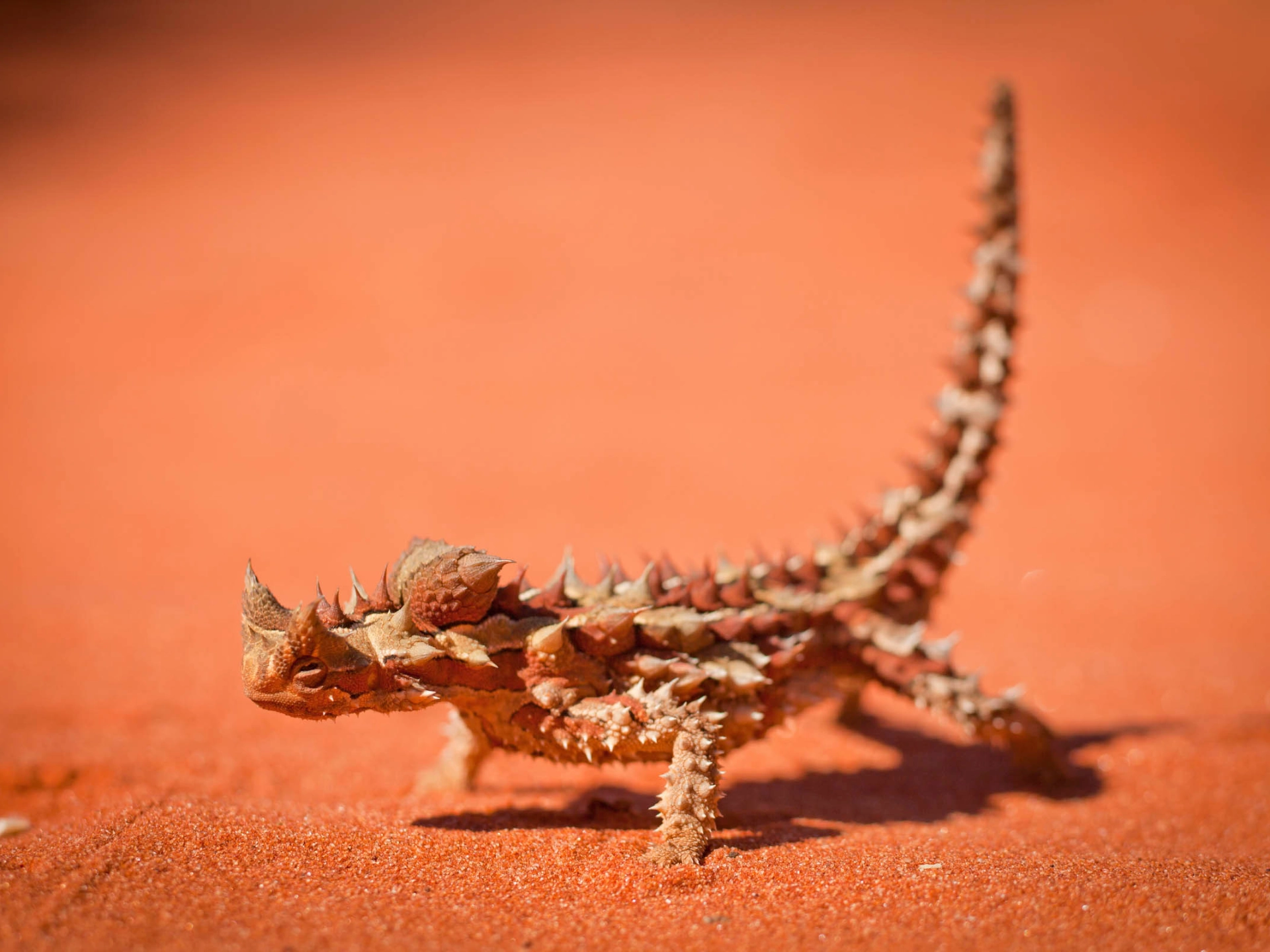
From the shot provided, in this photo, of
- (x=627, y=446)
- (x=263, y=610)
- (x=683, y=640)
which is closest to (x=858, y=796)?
(x=683, y=640)

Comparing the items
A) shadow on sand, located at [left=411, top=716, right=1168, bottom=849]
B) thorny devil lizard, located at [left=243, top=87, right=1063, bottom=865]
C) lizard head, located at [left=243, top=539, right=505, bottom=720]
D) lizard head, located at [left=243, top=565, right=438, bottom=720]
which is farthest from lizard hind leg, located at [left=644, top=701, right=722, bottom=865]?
lizard head, located at [left=243, top=565, right=438, bottom=720]

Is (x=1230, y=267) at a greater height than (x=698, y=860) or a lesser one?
greater

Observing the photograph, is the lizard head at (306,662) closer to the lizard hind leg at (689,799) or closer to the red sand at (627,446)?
the red sand at (627,446)

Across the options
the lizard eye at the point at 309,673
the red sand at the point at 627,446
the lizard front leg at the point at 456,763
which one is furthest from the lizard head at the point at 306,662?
the lizard front leg at the point at 456,763

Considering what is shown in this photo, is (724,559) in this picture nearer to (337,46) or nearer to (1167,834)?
(1167,834)

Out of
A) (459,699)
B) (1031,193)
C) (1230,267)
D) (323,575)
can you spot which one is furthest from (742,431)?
(1031,193)

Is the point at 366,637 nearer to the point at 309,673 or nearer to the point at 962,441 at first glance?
the point at 309,673

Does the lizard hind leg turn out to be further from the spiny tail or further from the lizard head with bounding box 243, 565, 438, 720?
the spiny tail
